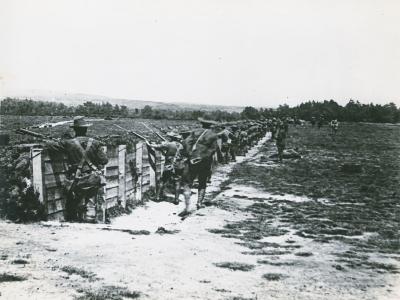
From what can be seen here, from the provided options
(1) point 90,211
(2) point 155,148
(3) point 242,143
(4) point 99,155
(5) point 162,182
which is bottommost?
(3) point 242,143

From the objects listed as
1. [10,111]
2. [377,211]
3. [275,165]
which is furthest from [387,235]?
[10,111]

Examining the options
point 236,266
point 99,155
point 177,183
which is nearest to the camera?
point 236,266

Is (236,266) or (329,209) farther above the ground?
(236,266)

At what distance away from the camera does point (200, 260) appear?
6.24 meters

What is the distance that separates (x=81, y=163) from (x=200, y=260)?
3.10m

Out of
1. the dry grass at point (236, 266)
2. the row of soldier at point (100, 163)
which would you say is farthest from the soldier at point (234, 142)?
the dry grass at point (236, 266)

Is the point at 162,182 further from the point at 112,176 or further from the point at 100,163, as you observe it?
the point at 100,163

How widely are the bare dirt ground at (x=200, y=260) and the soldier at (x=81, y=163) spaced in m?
0.72

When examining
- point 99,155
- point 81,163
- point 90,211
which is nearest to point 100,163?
point 99,155

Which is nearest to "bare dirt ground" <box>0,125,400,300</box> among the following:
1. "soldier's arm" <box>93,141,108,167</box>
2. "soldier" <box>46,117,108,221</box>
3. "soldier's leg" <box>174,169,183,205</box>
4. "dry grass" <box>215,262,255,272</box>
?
"dry grass" <box>215,262,255,272</box>

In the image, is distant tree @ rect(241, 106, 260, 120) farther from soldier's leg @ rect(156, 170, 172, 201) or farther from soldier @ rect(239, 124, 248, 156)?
soldier's leg @ rect(156, 170, 172, 201)

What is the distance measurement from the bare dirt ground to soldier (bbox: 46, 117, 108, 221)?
2.37 ft

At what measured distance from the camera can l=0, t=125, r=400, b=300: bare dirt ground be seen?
507 centimetres

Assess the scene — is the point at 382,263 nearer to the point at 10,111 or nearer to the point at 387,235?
the point at 387,235
